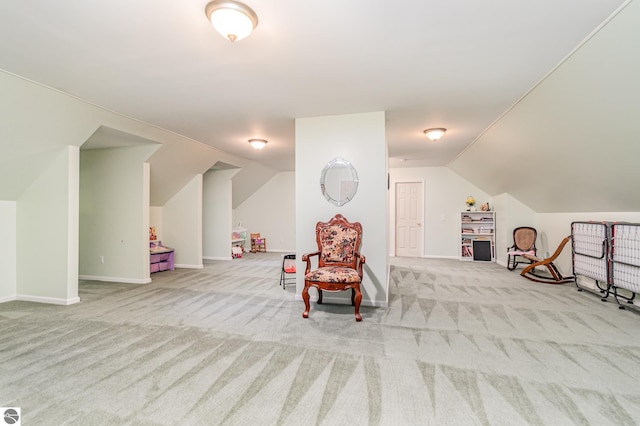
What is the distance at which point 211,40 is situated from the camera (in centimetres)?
228

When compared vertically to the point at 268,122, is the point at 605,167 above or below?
below

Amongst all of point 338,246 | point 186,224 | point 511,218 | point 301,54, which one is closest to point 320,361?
point 338,246

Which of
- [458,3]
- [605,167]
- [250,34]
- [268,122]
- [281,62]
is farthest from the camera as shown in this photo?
[268,122]

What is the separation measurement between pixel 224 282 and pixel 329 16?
434 cm

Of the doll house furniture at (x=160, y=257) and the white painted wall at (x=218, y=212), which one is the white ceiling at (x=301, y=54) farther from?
the white painted wall at (x=218, y=212)

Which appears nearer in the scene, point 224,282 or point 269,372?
point 269,372

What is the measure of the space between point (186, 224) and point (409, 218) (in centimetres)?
576

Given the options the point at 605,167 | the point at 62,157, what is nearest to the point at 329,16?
the point at 605,167

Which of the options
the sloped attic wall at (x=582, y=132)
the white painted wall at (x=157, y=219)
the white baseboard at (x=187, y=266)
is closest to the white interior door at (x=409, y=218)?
the sloped attic wall at (x=582, y=132)

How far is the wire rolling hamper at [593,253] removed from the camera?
3.85m

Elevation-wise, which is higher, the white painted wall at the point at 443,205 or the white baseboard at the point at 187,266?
the white painted wall at the point at 443,205

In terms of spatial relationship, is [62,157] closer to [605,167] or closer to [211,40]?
[211,40]

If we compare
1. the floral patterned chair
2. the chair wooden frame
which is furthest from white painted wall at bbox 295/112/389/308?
the chair wooden frame

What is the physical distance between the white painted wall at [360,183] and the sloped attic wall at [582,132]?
6.11 feet
